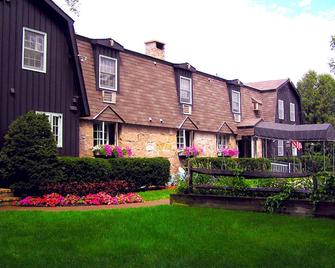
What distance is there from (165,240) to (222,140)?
20.1m

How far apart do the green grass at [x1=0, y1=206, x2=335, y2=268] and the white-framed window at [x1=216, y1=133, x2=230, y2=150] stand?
52.9 ft

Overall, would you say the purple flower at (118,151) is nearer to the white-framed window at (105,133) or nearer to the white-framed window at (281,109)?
the white-framed window at (105,133)

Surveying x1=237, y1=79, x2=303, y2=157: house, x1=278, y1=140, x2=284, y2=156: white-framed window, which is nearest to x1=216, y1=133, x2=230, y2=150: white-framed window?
x1=237, y1=79, x2=303, y2=157: house

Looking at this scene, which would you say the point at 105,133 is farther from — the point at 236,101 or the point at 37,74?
the point at 236,101

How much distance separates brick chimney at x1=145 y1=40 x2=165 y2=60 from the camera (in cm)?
2427

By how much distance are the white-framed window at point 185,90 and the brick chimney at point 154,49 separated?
1.92m

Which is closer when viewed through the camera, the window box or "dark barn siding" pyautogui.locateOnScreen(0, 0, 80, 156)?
"dark barn siding" pyautogui.locateOnScreen(0, 0, 80, 156)

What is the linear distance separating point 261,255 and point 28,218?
17.2 ft

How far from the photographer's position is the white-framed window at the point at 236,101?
28.3 meters

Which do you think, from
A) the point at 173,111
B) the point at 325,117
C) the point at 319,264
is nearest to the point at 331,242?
the point at 319,264

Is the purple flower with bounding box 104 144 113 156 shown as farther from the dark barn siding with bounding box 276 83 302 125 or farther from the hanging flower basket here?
the dark barn siding with bounding box 276 83 302 125

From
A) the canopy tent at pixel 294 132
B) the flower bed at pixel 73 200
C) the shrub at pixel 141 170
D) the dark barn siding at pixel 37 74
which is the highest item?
the dark barn siding at pixel 37 74

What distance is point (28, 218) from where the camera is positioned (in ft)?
29.5

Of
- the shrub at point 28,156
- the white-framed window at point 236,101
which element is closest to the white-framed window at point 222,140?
the white-framed window at point 236,101
